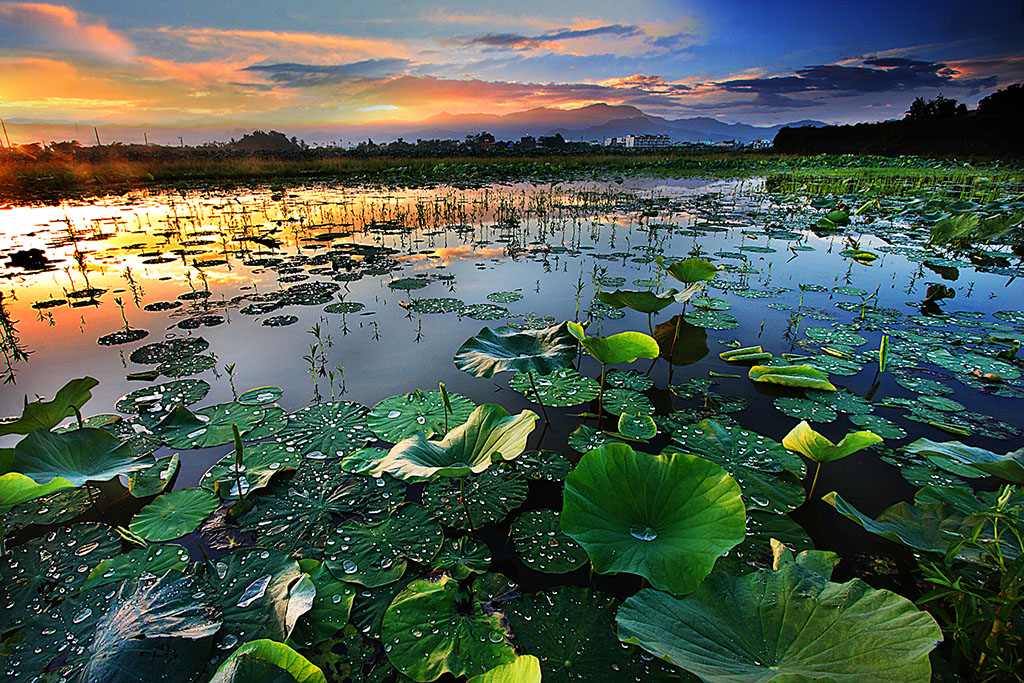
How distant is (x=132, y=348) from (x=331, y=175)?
50.9 ft

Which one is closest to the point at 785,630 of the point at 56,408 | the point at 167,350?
the point at 56,408

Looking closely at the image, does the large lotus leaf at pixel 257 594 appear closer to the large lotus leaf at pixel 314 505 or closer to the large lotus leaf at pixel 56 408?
the large lotus leaf at pixel 314 505

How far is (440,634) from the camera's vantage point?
1.20m

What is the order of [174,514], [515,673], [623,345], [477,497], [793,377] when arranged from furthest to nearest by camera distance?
[793,377] → [623,345] → [477,497] → [174,514] → [515,673]

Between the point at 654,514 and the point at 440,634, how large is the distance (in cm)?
70

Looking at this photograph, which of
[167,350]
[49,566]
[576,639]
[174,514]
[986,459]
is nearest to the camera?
[576,639]

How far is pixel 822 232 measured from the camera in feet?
23.2

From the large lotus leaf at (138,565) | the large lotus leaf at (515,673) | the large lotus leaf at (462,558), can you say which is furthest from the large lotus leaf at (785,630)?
the large lotus leaf at (138,565)

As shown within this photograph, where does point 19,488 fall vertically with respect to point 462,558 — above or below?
above

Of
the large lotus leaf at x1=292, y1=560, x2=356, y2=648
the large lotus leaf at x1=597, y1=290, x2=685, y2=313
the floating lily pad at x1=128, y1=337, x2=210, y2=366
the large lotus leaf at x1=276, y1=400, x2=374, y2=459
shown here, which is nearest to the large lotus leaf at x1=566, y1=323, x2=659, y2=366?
the large lotus leaf at x1=597, y1=290, x2=685, y2=313

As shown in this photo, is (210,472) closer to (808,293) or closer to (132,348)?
(132,348)

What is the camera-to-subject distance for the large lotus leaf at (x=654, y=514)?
3.52 feet

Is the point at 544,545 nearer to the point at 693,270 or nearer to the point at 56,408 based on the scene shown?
the point at 56,408

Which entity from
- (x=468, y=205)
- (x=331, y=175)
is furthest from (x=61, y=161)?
(x=468, y=205)
